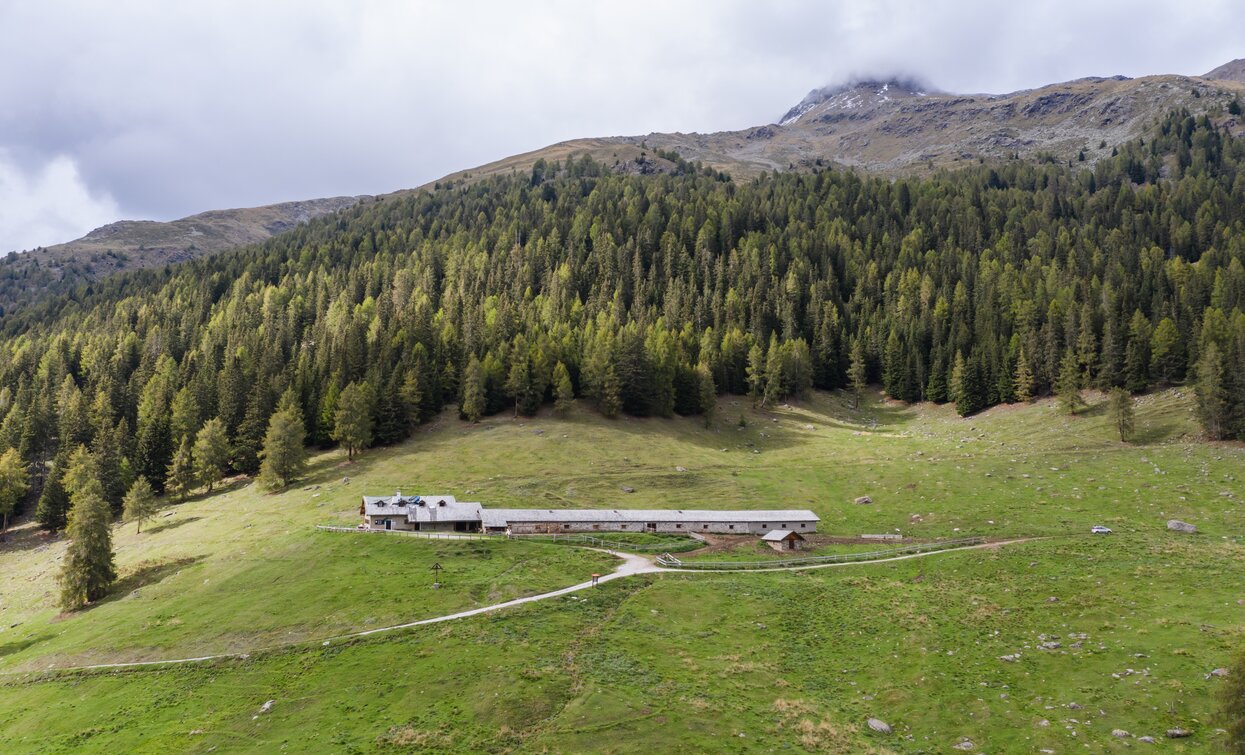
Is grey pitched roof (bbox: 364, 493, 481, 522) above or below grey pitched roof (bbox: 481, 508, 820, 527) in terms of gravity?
above

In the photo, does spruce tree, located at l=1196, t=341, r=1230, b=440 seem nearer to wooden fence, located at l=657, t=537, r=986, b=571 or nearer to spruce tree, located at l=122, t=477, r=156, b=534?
wooden fence, located at l=657, t=537, r=986, b=571

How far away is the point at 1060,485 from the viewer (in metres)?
79.9

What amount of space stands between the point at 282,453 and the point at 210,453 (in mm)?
16548

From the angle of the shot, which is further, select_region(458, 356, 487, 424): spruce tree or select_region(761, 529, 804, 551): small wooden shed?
select_region(458, 356, 487, 424): spruce tree

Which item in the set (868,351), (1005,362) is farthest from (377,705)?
(868,351)

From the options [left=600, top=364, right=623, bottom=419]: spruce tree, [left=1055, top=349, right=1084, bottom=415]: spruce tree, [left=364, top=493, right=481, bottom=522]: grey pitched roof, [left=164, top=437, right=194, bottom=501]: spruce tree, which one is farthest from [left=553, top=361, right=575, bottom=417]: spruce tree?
[left=1055, top=349, right=1084, bottom=415]: spruce tree

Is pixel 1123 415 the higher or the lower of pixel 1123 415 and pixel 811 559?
the higher

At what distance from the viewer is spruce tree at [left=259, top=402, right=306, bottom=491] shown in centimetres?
9312

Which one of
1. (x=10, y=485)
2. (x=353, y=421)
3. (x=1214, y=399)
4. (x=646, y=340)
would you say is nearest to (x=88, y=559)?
(x=353, y=421)

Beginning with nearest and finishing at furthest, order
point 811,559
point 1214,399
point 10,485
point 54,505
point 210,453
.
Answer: point 811,559, point 1214,399, point 54,505, point 210,453, point 10,485

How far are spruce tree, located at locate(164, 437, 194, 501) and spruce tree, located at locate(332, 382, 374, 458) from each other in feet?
68.6

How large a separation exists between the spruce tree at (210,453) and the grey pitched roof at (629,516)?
5218 centimetres

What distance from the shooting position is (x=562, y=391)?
116688 mm

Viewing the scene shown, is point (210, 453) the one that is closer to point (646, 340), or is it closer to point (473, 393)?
point (473, 393)
